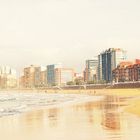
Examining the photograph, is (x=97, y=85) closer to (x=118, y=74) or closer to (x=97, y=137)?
(x=118, y=74)

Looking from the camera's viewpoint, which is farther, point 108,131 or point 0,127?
point 0,127

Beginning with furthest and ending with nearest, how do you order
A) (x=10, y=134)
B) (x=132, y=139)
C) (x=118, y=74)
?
(x=118, y=74) → (x=10, y=134) → (x=132, y=139)

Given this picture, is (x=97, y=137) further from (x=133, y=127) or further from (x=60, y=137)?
(x=133, y=127)

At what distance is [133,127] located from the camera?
2091cm

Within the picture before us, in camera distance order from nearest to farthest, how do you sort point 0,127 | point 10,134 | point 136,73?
point 10,134 < point 0,127 < point 136,73

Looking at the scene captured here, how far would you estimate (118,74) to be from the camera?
191m

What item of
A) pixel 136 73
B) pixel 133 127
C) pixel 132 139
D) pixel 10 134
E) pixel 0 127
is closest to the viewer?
pixel 132 139

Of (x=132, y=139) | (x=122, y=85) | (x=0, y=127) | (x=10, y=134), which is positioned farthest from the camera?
(x=122, y=85)

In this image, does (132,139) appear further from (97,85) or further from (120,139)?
(97,85)

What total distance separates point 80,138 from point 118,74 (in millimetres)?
174974

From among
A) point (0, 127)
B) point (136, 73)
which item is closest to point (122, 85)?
point (136, 73)

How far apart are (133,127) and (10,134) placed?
6.42 meters

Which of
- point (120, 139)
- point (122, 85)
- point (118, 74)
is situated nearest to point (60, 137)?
point (120, 139)

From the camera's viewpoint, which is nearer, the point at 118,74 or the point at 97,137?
the point at 97,137
